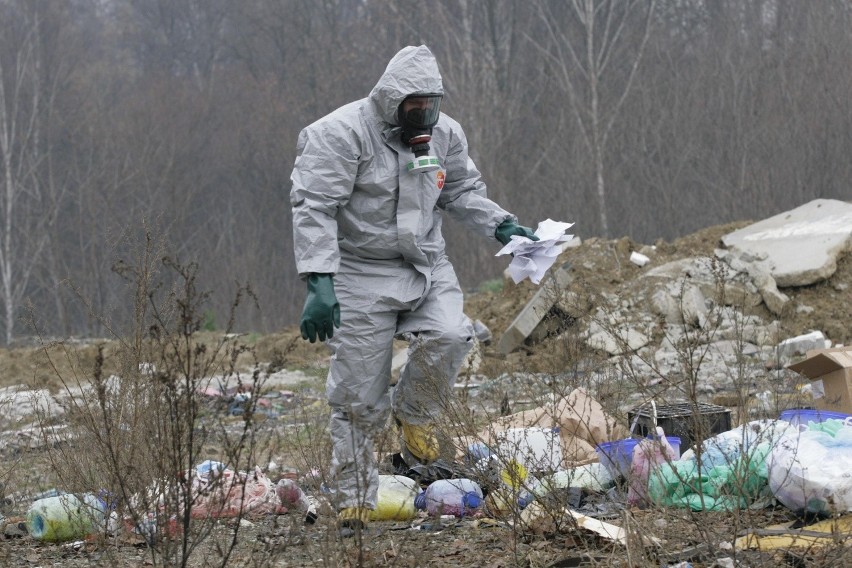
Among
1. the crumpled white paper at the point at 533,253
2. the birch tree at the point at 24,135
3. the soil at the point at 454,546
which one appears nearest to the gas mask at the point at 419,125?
the crumpled white paper at the point at 533,253

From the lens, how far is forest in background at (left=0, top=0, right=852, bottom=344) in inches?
844

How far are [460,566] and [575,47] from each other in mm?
22543

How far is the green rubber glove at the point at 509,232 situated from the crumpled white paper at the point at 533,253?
90mm

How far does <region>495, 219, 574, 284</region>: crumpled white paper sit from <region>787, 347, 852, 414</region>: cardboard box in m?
1.55

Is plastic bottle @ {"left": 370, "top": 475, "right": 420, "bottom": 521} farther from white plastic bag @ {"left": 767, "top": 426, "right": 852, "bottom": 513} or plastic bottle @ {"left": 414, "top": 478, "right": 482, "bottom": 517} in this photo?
white plastic bag @ {"left": 767, "top": 426, "right": 852, "bottom": 513}

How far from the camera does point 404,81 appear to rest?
4613 millimetres

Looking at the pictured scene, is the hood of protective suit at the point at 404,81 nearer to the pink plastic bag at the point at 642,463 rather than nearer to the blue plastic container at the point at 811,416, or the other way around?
the pink plastic bag at the point at 642,463

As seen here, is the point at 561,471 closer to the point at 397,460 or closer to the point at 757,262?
→ the point at 397,460

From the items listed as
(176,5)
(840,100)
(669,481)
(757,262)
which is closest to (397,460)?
(669,481)

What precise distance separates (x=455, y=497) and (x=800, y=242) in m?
9.09

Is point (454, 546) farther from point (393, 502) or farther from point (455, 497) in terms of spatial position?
point (393, 502)

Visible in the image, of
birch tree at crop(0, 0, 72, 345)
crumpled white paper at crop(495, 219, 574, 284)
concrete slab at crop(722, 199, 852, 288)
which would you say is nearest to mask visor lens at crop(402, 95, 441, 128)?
crumpled white paper at crop(495, 219, 574, 284)

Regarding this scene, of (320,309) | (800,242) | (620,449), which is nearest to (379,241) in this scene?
(320,309)

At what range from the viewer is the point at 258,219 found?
31547 mm
